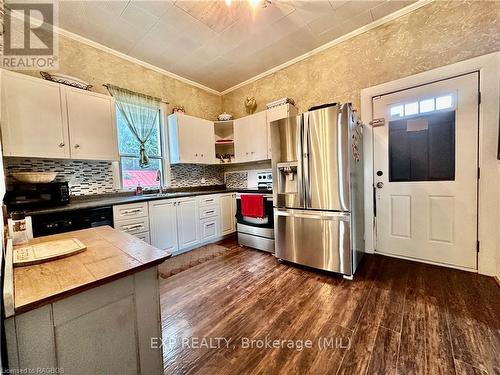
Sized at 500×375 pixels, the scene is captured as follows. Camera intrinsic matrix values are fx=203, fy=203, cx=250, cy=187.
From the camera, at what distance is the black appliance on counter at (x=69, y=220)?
5.73 ft

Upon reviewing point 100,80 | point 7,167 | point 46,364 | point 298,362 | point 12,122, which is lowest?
point 298,362

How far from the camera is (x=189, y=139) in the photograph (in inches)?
133

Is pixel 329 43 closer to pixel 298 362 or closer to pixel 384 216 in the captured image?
pixel 384 216

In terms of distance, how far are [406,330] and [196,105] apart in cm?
405

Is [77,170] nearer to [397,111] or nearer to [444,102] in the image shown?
[397,111]

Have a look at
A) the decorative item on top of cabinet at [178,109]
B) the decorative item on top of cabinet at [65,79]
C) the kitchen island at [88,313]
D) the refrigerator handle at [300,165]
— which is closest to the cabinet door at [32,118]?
the decorative item on top of cabinet at [65,79]

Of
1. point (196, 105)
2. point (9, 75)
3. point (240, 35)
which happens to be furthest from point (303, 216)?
point (9, 75)

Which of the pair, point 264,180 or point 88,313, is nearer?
point 88,313

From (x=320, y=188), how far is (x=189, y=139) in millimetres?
2282

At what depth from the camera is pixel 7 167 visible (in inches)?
80.4

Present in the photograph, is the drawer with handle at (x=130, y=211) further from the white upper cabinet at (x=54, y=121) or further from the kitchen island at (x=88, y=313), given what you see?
the kitchen island at (x=88, y=313)

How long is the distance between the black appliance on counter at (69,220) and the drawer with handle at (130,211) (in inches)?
2.2

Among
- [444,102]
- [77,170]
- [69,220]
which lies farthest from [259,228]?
[444,102]

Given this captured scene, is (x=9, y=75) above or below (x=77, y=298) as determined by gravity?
A: above
